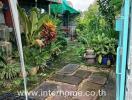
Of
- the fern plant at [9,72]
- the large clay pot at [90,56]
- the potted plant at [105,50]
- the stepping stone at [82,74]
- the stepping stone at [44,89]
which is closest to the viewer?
the stepping stone at [44,89]

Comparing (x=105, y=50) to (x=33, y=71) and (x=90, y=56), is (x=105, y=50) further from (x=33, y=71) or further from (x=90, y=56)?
(x=33, y=71)

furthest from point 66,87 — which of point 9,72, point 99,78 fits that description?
point 9,72

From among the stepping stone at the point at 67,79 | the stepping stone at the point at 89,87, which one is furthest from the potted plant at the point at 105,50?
the stepping stone at the point at 89,87

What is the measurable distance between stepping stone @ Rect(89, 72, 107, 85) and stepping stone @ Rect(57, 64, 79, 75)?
806 millimetres

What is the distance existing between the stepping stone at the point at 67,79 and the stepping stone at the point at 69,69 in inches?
15.2

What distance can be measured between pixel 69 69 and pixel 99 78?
132 cm

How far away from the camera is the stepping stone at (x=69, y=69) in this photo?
21.5 feet

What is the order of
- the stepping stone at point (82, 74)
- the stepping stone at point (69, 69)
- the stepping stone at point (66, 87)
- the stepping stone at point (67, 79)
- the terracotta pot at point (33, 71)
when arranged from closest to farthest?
the stepping stone at point (66, 87) < the stepping stone at point (67, 79) < the terracotta pot at point (33, 71) < the stepping stone at point (82, 74) < the stepping stone at point (69, 69)

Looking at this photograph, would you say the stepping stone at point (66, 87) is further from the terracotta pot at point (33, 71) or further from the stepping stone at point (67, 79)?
the terracotta pot at point (33, 71)

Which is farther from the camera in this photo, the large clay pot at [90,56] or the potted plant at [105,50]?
the large clay pot at [90,56]

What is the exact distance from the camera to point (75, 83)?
5.47 meters

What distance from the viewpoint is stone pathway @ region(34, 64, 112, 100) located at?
4652mm

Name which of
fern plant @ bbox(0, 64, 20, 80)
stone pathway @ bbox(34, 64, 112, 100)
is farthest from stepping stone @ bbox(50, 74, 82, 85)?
fern plant @ bbox(0, 64, 20, 80)

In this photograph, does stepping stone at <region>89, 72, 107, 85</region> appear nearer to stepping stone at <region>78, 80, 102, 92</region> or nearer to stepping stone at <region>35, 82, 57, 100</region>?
stepping stone at <region>78, 80, 102, 92</region>
